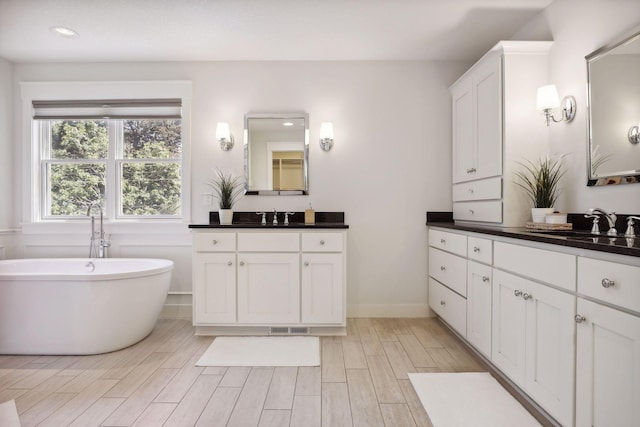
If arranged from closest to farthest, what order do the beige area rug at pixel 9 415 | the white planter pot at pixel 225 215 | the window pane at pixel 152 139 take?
the beige area rug at pixel 9 415, the white planter pot at pixel 225 215, the window pane at pixel 152 139

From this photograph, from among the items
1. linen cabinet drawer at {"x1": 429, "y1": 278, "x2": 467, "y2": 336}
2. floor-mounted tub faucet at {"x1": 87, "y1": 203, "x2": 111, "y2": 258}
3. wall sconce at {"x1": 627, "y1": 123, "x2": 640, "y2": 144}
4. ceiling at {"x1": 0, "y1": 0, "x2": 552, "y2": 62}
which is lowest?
linen cabinet drawer at {"x1": 429, "y1": 278, "x2": 467, "y2": 336}

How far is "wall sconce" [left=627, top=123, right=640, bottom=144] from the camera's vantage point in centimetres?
175

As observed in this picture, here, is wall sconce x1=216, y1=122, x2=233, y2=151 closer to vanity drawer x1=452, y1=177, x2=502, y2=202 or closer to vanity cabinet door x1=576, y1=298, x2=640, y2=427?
vanity drawer x1=452, y1=177, x2=502, y2=202

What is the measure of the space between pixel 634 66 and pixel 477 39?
1445 mm

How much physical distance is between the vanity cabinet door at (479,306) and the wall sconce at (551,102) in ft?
3.45

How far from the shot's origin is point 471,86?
2.87 meters

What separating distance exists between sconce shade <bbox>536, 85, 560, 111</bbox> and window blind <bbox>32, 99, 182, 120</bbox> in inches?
118

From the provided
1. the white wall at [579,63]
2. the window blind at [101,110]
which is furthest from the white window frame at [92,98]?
the white wall at [579,63]

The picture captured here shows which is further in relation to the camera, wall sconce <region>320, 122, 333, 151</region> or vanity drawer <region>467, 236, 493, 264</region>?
wall sconce <region>320, 122, 333, 151</region>

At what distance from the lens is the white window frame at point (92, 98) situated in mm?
3412

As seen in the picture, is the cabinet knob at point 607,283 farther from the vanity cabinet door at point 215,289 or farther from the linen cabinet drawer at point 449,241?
the vanity cabinet door at point 215,289

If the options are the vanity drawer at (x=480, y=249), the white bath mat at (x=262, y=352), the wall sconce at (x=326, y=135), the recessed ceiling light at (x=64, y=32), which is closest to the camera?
the vanity drawer at (x=480, y=249)

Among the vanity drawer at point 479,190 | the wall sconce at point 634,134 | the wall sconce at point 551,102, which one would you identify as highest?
the wall sconce at point 551,102

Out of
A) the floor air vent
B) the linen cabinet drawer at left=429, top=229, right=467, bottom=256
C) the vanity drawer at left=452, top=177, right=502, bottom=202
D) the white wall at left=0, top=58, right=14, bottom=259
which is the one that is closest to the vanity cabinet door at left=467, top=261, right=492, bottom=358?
the linen cabinet drawer at left=429, top=229, right=467, bottom=256
